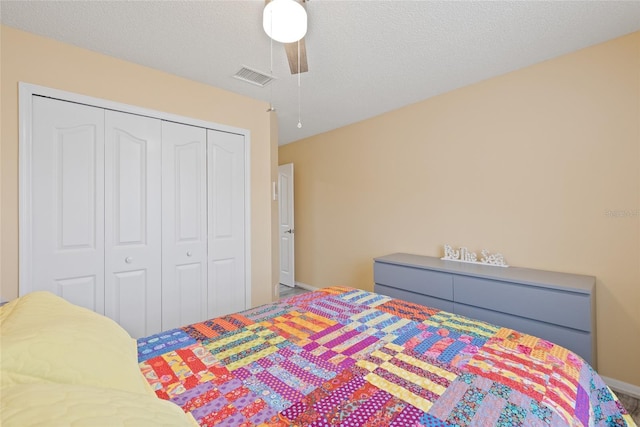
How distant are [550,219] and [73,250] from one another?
373 centimetres

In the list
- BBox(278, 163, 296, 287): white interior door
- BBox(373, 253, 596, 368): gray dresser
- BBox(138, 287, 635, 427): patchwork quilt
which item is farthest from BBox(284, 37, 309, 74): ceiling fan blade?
BBox(278, 163, 296, 287): white interior door

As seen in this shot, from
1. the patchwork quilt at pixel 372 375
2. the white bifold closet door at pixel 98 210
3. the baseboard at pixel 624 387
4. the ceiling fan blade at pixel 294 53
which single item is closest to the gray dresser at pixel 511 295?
the baseboard at pixel 624 387

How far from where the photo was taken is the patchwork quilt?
34.4 inches

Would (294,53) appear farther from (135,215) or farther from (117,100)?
(135,215)

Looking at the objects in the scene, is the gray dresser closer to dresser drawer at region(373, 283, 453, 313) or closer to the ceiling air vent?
dresser drawer at region(373, 283, 453, 313)

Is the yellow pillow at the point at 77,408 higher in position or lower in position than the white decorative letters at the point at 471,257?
higher

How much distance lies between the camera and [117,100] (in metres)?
2.36

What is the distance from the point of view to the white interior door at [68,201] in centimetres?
205

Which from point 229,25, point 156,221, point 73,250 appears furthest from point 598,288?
point 73,250

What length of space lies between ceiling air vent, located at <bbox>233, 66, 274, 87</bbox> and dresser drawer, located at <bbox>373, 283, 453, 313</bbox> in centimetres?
231

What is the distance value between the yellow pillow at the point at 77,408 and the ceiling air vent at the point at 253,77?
8.24ft

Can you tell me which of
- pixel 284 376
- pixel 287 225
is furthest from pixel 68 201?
pixel 287 225

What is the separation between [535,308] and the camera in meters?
2.11

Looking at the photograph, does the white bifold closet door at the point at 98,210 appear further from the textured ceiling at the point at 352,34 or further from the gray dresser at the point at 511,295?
the gray dresser at the point at 511,295
